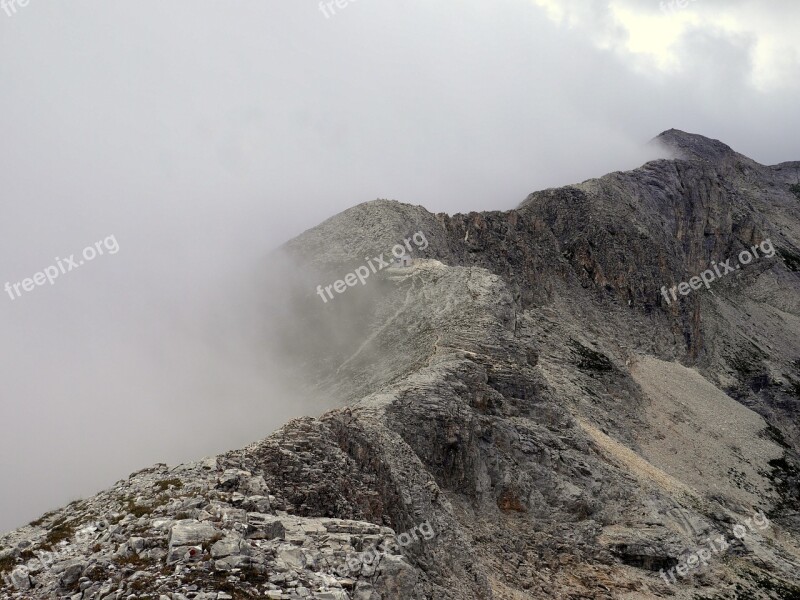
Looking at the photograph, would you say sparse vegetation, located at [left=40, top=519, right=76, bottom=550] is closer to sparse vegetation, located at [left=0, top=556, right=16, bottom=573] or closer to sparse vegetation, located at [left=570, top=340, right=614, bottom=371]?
sparse vegetation, located at [left=0, top=556, right=16, bottom=573]

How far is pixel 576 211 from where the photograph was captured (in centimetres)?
11069

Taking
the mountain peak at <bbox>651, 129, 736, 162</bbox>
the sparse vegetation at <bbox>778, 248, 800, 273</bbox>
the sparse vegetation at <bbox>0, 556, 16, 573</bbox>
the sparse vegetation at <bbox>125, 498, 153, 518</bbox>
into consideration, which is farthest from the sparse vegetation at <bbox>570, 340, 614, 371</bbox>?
the mountain peak at <bbox>651, 129, 736, 162</bbox>

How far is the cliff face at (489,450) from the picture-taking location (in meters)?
21.8

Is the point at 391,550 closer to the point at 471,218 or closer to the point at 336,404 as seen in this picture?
the point at 336,404

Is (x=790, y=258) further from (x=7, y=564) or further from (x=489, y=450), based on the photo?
(x=7, y=564)

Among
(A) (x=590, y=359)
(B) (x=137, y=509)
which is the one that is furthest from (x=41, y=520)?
(A) (x=590, y=359)

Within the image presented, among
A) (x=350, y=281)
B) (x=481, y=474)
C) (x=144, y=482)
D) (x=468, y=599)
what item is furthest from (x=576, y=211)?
(x=144, y=482)

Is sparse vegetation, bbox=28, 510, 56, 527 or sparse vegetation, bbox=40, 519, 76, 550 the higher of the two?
sparse vegetation, bbox=28, 510, 56, 527

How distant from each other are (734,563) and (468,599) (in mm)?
26348

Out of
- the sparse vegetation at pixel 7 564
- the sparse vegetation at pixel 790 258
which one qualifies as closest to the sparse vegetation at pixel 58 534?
the sparse vegetation at pixel 7 564

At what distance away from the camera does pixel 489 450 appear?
44906 millimetres

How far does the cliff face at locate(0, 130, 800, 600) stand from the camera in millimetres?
21844

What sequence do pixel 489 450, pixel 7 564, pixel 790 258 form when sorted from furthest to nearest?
1. pixel 790 258
2. pixel 489 450
3. pixel 7 564

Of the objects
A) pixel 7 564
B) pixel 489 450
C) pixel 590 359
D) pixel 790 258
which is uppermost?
pixel 7 564
